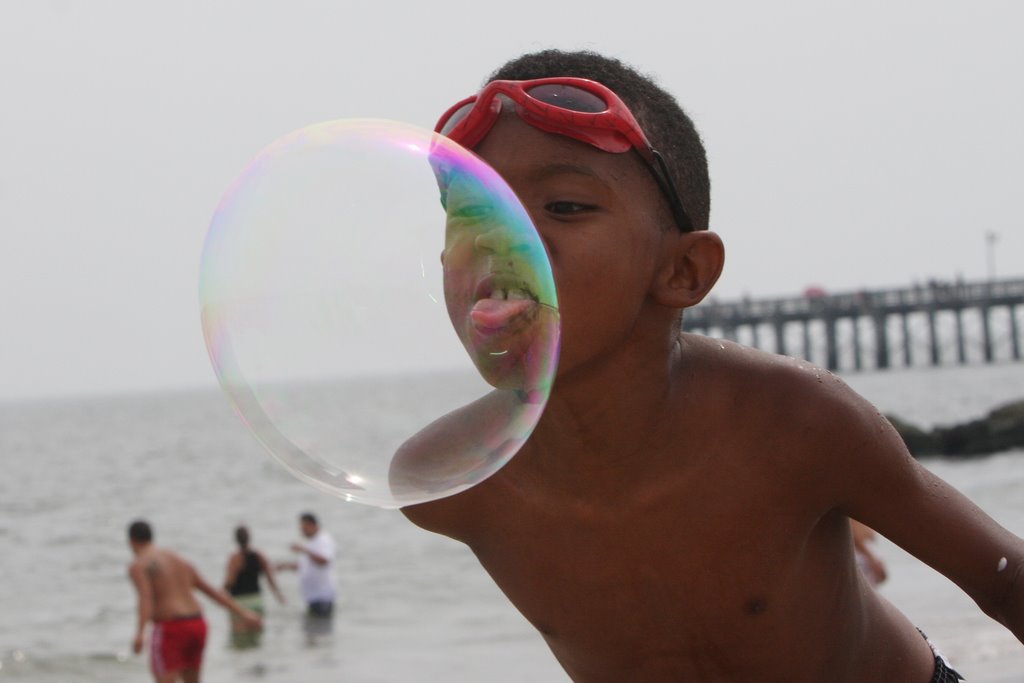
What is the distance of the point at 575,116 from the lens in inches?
99.4

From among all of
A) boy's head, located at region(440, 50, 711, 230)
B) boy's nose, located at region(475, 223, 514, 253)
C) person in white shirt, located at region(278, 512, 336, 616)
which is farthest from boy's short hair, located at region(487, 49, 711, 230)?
person in white shirt, located at region(278, 512, 336, 616)

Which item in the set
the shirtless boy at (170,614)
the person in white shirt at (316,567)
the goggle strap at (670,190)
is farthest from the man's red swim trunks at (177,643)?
the goggle strap at (670,190)

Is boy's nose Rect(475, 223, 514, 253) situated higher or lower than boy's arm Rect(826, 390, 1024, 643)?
higher

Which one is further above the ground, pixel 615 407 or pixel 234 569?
pixel 615 407

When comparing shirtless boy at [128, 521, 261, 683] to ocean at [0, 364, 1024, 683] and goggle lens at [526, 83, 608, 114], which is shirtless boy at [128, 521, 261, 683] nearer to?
ocean at [0, 364, 1024, 683]

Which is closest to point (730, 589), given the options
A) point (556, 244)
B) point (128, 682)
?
point (556, 244)

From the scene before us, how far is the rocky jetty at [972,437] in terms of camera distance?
33.6 meters

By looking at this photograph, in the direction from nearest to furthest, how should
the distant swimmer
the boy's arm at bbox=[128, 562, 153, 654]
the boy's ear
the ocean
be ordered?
1. the boy's ear
2. the boy's arm at bbox=[128, 562, 153, 654]
3. the ocean
4. the distant swimmer

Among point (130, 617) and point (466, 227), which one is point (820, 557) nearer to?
point (466, 227)

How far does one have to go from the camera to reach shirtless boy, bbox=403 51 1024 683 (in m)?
2.60

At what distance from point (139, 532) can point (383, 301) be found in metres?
11.6

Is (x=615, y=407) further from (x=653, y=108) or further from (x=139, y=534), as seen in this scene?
(x=139, y=534)

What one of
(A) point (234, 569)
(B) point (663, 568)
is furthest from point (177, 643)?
(B) point (663, 568)

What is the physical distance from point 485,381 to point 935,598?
14162 millimetres
